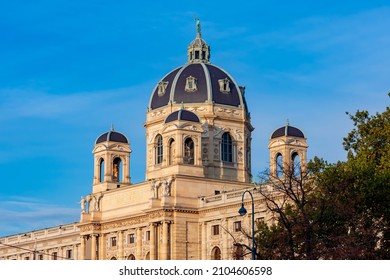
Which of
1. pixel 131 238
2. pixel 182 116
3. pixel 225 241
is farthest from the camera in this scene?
pixel 131 238

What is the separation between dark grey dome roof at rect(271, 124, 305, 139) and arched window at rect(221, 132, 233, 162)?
945 cm

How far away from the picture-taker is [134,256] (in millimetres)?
120562

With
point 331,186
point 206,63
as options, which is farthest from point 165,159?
point 331,186

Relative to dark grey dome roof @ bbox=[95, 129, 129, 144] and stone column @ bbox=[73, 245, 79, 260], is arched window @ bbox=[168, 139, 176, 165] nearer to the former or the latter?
dark grey dome roof @ bbox=[95, 129, 129, 144]

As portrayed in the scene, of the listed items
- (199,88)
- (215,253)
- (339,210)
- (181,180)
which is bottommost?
(339,210)

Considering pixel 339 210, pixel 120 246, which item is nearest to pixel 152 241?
pixel 120 246

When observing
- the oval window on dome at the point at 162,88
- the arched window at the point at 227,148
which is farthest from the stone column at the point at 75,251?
the arched window at the point at 227,148

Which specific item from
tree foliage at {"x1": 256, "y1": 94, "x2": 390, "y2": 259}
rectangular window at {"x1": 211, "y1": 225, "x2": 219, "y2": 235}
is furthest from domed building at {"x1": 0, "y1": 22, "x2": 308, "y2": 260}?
tree foliage at {"x1": 256, "y1": 94, "x2": 390, "y2": 259}

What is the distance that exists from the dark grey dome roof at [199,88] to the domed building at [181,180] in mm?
138

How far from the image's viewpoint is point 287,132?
12081 centimetres

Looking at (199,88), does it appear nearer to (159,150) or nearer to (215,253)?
(159,150)

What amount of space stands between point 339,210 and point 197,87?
68.7 m
